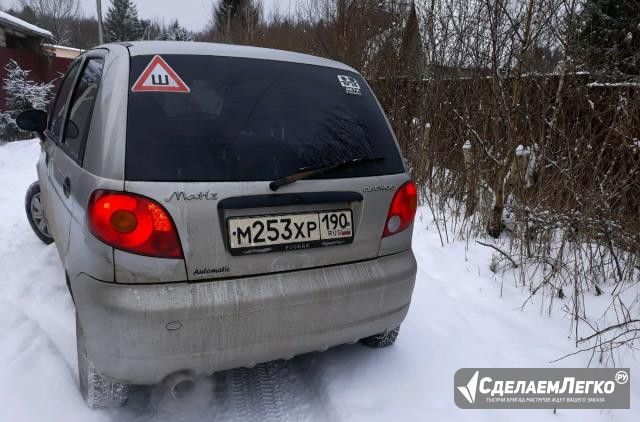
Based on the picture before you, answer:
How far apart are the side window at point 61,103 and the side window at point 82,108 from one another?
0.27 m

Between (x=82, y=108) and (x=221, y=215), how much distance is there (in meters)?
1.09

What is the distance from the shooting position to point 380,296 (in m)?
2.11

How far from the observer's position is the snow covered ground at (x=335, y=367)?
2070 mm

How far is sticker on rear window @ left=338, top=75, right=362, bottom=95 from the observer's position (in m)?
2.28

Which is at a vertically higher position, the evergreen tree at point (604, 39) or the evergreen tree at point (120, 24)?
the evergreen tree at point (120, 24)

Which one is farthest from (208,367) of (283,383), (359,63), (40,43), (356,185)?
(40,43)

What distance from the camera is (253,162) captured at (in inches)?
71.6

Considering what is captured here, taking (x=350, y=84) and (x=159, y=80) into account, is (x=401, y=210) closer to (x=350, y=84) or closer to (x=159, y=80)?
(x=350, y=84)

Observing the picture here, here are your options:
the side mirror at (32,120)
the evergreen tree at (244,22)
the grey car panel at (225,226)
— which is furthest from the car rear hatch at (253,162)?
the evergreen tree at (244,22)

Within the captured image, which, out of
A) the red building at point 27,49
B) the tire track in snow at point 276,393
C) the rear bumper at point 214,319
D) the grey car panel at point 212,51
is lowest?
the tire track in snow at point 276,393

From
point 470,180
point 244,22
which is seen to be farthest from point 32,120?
point 244,22

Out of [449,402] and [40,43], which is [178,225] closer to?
[449,402]

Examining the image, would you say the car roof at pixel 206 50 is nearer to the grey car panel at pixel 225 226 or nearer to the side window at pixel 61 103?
the grey car panel at pixel 225 226

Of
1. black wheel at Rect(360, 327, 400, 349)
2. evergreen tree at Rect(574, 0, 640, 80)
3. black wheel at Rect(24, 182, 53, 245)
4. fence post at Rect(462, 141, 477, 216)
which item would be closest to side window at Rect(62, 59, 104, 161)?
black wheel at Rect(360, 327, 400, 349)
